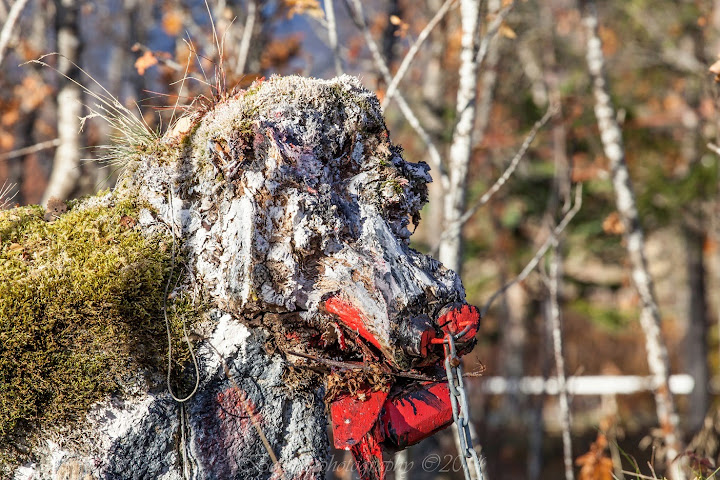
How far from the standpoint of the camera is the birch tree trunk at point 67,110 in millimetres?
4910

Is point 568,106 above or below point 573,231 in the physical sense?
above

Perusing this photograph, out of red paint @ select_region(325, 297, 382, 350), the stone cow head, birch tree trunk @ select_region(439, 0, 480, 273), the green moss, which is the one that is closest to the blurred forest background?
birch tree trunk @ select_region(439, 0, 480, 273)

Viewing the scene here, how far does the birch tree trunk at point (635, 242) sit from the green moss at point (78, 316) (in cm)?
384

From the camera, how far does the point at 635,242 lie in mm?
4719

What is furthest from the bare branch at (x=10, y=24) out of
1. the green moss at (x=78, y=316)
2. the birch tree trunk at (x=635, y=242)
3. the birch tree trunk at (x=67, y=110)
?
the birch tree trunk at (x=635, y=242)

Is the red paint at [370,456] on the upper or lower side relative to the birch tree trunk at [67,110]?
lower

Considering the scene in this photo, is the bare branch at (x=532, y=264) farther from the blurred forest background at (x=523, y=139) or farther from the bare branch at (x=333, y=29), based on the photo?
the bare branch at (x=333, y=29)

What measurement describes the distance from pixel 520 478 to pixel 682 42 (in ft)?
30.2

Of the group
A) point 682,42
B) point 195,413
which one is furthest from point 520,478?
point 195,413

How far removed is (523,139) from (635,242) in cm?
562

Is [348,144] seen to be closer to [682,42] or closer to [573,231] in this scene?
[573,231]

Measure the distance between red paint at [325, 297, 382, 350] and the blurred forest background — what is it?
67.2 inches

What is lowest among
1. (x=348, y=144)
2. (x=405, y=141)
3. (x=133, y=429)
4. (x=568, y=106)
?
(x=133, y=429)

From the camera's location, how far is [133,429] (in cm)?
190
